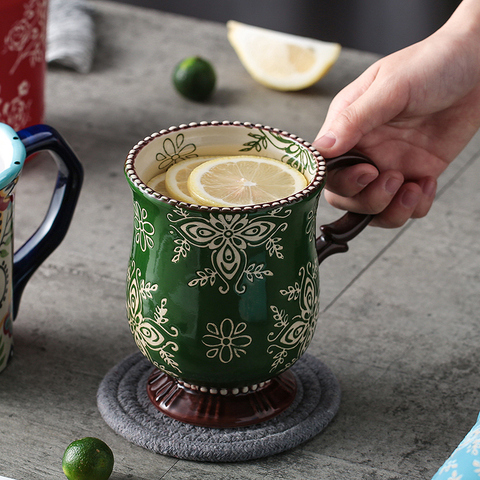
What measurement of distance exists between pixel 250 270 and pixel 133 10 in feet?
3.98

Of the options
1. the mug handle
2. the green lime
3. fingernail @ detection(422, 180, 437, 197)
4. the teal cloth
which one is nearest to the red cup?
the green lime

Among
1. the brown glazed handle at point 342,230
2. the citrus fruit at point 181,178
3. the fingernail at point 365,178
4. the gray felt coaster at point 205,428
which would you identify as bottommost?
the gray felt coaster at point 205,428

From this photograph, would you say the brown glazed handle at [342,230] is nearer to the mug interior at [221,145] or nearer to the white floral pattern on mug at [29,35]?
the mug interior at [221,145]

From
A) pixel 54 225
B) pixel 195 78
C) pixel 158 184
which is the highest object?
pixel 158 184

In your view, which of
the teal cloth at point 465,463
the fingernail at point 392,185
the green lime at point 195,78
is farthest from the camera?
the green lime at point 195,78

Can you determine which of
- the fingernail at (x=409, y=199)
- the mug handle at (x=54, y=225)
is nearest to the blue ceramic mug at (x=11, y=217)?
the mug handle at (x=54, y=225)

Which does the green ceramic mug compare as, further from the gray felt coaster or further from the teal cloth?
the teal cloth

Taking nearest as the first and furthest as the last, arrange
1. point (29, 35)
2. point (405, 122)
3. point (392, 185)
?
point (392, 185)
point (405, 122)
point (29, 35)

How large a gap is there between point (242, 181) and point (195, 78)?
2.43 ft

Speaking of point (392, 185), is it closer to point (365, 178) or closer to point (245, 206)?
point (365, 178)

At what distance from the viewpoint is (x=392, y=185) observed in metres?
0.77

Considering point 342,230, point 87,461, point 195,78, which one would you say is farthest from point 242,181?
point 195,78

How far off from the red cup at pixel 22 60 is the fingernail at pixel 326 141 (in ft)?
1.71

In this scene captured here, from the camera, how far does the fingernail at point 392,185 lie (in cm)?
76
